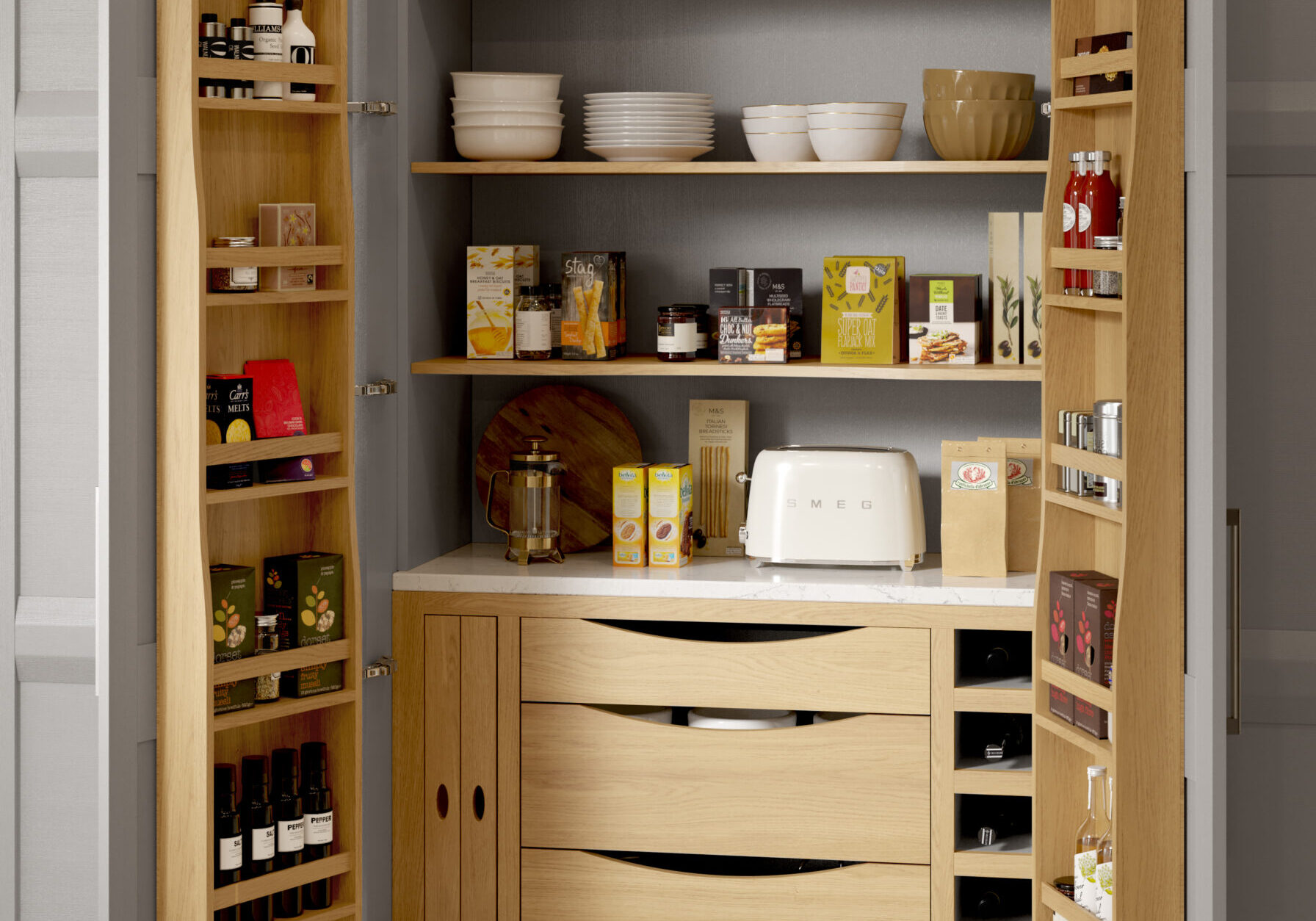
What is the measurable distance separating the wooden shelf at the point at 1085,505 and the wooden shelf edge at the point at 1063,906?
0.63 m

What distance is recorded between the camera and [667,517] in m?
2.95

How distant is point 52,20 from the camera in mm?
Result: 2709

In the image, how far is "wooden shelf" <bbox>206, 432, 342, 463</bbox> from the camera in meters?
2.27

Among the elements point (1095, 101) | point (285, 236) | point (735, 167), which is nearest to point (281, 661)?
point (285, 236)

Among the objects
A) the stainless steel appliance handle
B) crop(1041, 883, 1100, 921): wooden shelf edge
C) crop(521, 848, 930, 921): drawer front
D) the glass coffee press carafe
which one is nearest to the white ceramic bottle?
the glass coffee press carafe

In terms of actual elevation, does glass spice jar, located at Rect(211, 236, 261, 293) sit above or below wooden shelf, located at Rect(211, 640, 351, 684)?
above

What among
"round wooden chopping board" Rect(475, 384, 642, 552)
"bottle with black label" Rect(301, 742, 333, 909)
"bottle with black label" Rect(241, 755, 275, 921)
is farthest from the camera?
"round wooden chopping board" Rect(475, 384, 642, 552)

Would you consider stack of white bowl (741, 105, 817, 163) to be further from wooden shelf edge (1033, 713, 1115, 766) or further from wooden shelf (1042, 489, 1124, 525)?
wooden shelf edge (1033, 713, 1115, 766)

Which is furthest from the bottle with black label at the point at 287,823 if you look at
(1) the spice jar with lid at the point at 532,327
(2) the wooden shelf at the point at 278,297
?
(1) the spice jar with lid at the point at 532,327

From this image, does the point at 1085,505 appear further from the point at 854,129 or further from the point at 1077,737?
the point at 854,129

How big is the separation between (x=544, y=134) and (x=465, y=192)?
0.35 metres

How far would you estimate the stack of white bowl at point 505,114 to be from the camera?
295cm

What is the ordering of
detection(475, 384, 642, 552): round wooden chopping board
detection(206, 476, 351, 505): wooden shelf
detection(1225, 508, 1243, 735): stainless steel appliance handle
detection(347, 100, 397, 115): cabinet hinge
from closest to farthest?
1. detection(1225, 508, 1243, 735): stainless steel appliance handle
2. detection(206, 476, 351, 505): wooden shelf
3. detection(347, 100, 397, 115): cabinet hinge
4. detection(475, 384, 642, 552): round wooden chopping board

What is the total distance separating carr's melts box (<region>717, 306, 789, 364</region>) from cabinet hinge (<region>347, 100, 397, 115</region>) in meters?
0.82
